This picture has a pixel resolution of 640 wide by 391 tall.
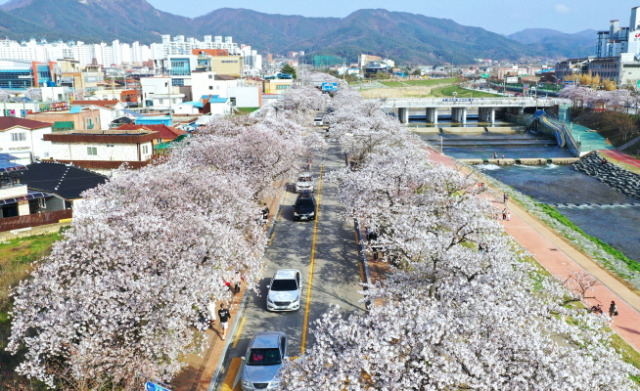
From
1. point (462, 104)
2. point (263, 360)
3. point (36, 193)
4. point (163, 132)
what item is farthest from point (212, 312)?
point (462, 104)

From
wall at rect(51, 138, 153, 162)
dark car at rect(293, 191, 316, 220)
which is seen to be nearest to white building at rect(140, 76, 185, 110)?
wall at rect(51, 138, 153, 162)

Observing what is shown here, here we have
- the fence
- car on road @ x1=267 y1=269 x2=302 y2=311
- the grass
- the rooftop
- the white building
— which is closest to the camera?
the grass

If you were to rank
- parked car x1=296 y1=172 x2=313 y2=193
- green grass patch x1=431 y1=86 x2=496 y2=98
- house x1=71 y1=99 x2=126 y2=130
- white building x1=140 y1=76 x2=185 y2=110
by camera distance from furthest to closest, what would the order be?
1. green grass patch x1=431 y1=86 x2=496 y2=98
2. white building x1=140 y1=76 x2=185 y2=110
3. house x1=71 y1=99 x2=126 y2=130
4. parked car x1=296 y1=172 x2=313 y2=193

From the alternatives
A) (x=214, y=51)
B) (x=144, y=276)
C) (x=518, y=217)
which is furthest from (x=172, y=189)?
(x=214, y=51)

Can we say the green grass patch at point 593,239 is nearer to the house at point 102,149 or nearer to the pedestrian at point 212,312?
the pedestrian at point 212,312

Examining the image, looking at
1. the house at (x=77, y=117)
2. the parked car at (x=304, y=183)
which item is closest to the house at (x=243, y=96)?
the house at (x=77, y=117)

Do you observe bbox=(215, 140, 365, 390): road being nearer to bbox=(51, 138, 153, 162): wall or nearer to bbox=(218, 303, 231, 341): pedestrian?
bbox=(218, 303, 231, 341): pedestrian

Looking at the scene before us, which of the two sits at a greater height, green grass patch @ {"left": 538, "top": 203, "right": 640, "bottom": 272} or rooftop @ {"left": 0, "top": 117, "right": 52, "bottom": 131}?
rooftop @ {"left": 0, "top": 117, "right": 52, "bottom": 131}

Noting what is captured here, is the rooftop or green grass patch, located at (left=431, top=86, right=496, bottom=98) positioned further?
green grass patch, located at (left=431, top=86, right=496, bottom=98)
